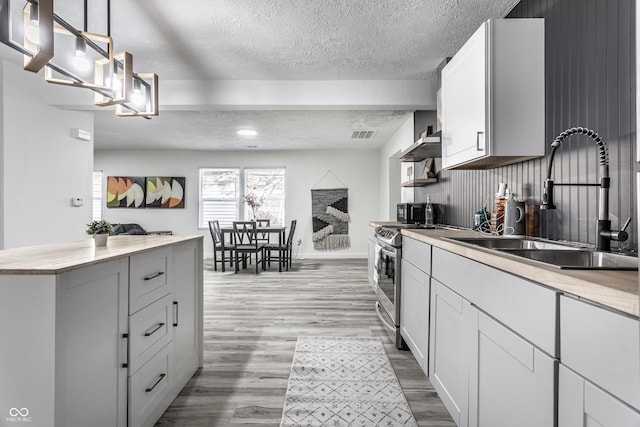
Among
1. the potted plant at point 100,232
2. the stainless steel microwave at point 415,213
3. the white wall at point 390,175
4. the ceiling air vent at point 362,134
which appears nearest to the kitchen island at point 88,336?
the potted plant at point 100,232

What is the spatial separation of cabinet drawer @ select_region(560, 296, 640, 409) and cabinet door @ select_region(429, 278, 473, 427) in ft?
1.98

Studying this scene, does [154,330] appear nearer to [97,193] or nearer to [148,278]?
[148,278]

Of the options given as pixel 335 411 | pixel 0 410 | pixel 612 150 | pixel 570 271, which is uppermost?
pixel 612 150

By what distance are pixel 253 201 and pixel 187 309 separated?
5.42 m

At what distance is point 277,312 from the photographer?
11.8 ft

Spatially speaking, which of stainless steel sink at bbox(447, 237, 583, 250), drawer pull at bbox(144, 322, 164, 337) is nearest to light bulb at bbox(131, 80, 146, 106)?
drawer pull at bbox(144, 322, 164, 337)

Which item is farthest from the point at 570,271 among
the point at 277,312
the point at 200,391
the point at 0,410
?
the point at 277,312

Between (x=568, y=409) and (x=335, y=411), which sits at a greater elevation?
(x=568, y=409)

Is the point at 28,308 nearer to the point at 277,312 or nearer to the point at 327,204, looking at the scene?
the point at 277,312

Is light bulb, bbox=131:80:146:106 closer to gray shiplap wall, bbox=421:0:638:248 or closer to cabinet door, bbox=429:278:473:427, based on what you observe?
cabinet door, bbox=429:278:473:427

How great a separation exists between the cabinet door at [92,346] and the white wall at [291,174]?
20.6 feet

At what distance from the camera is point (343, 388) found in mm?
2053

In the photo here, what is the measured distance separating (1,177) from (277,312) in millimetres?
2953

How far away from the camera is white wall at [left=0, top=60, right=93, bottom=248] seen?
3.25m
